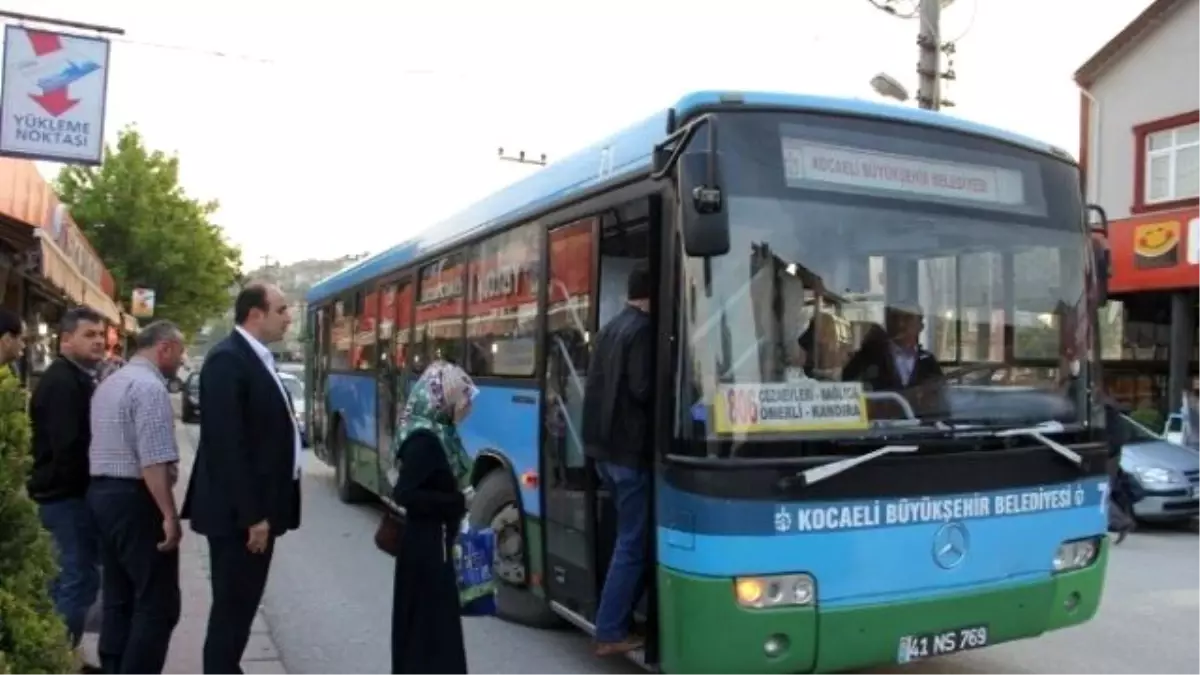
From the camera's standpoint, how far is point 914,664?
614 centimetres

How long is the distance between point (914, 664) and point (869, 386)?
2.24m

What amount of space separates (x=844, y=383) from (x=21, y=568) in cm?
323

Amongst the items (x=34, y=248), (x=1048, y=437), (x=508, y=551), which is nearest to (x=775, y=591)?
(x=1048, y=437)

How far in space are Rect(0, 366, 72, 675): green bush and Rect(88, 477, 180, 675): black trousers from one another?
145 cm

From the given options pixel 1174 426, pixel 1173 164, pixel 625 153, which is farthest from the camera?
pixel 1173 164

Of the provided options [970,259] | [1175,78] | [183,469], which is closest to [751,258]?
[970,259]

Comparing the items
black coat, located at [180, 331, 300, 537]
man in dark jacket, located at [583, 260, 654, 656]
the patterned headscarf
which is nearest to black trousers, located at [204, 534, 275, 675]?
black coat, located at [180, 331, 300, 537]

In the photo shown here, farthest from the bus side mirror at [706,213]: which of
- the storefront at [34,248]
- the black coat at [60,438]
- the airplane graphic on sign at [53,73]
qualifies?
the airplane graphic on sign at [53,73]

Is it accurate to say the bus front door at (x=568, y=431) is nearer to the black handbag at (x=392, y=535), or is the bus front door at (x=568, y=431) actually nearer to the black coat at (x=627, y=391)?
the black coat at (x=627, y=391)

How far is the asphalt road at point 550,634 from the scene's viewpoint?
6125 mm

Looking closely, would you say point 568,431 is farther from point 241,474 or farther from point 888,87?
point 888,87

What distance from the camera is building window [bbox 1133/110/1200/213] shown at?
1897cm

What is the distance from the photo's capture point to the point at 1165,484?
11.8 meters

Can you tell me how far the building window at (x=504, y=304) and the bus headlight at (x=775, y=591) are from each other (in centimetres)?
235
